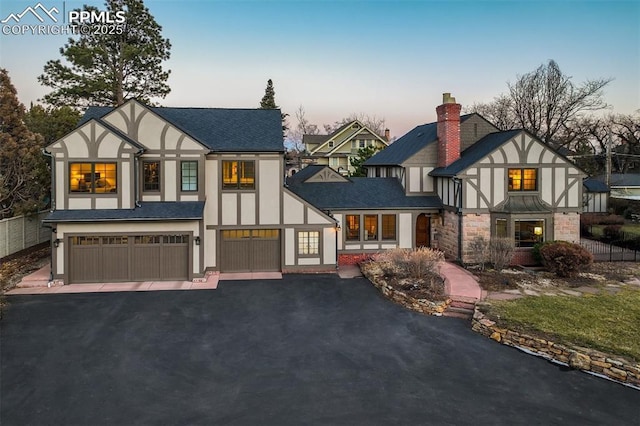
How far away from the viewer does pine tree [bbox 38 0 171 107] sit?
27797 mm

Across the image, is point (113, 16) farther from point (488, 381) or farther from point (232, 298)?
point (488, 381)

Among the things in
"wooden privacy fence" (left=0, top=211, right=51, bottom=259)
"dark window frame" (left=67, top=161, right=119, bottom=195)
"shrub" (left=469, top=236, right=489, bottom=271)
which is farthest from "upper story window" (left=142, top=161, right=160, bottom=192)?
"shrub" (left=469, top=236, right=489, bottom=271)

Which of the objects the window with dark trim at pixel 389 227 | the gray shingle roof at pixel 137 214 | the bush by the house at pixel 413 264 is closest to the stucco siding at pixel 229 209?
the gray shingle roof at pixel 137 214

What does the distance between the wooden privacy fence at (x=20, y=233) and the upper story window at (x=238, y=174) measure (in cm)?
1164

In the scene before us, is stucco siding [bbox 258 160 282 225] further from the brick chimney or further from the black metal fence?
the black metal fence

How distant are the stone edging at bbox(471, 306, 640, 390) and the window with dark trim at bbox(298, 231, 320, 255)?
27.8 ft

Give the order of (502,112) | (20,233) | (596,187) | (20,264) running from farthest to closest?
1. (502,112)
2. (596,187)
3. (20,233)
4. (20,264)

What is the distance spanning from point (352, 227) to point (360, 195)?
1.86 m

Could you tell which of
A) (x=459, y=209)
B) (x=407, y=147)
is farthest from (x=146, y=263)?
(x=407, y=147)

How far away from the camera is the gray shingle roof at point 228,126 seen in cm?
1767

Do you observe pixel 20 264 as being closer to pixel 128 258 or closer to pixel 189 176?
pixel 128 258

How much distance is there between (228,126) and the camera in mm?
19172

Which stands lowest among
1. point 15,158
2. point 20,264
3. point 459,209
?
point 20,264

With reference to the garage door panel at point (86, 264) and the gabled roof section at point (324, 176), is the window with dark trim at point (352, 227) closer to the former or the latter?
the gabled roof section at point (324, 176)
